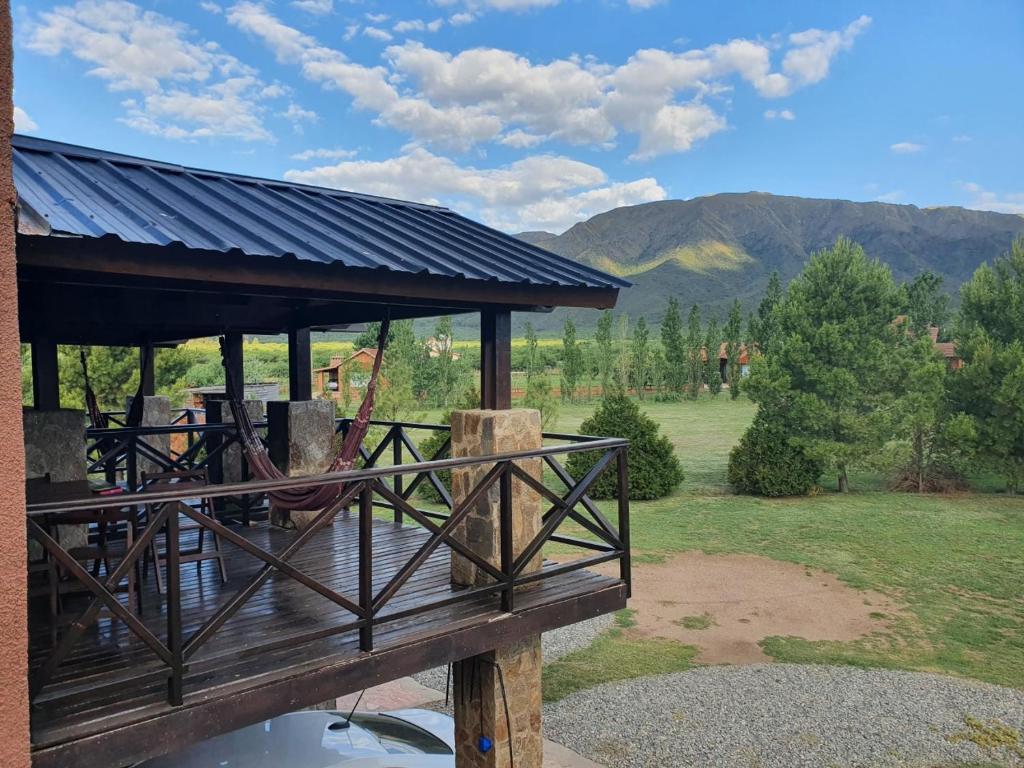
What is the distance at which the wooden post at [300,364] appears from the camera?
22.5 feet

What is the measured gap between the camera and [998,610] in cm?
994

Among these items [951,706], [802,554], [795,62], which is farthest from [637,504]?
[795,62]

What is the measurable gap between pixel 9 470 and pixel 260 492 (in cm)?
231

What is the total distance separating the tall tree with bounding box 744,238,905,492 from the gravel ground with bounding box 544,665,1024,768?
10457mm

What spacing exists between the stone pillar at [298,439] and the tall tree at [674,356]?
125ft

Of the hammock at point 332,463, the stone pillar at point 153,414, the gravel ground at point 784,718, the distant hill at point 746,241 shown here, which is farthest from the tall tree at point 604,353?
the distant hill at point 746,241

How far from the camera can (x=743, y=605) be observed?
34.0ft

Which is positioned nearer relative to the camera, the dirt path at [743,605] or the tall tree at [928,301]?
the dirt path at [743,605]

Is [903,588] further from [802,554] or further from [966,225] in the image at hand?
[966,225]

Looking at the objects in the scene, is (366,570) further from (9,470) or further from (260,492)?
(9,470)

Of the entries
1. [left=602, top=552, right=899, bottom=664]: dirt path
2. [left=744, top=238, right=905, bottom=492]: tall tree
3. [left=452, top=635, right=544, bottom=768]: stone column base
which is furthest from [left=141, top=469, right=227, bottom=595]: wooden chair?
[left=744, top=238, right=905, bottom=492]: tall tree

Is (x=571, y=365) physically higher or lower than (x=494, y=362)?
lower

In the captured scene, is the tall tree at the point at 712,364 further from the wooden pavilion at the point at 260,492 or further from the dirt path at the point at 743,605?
the wooden pavilion at the point at 260,492

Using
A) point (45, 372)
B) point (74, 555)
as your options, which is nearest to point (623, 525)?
point (74, 555)
